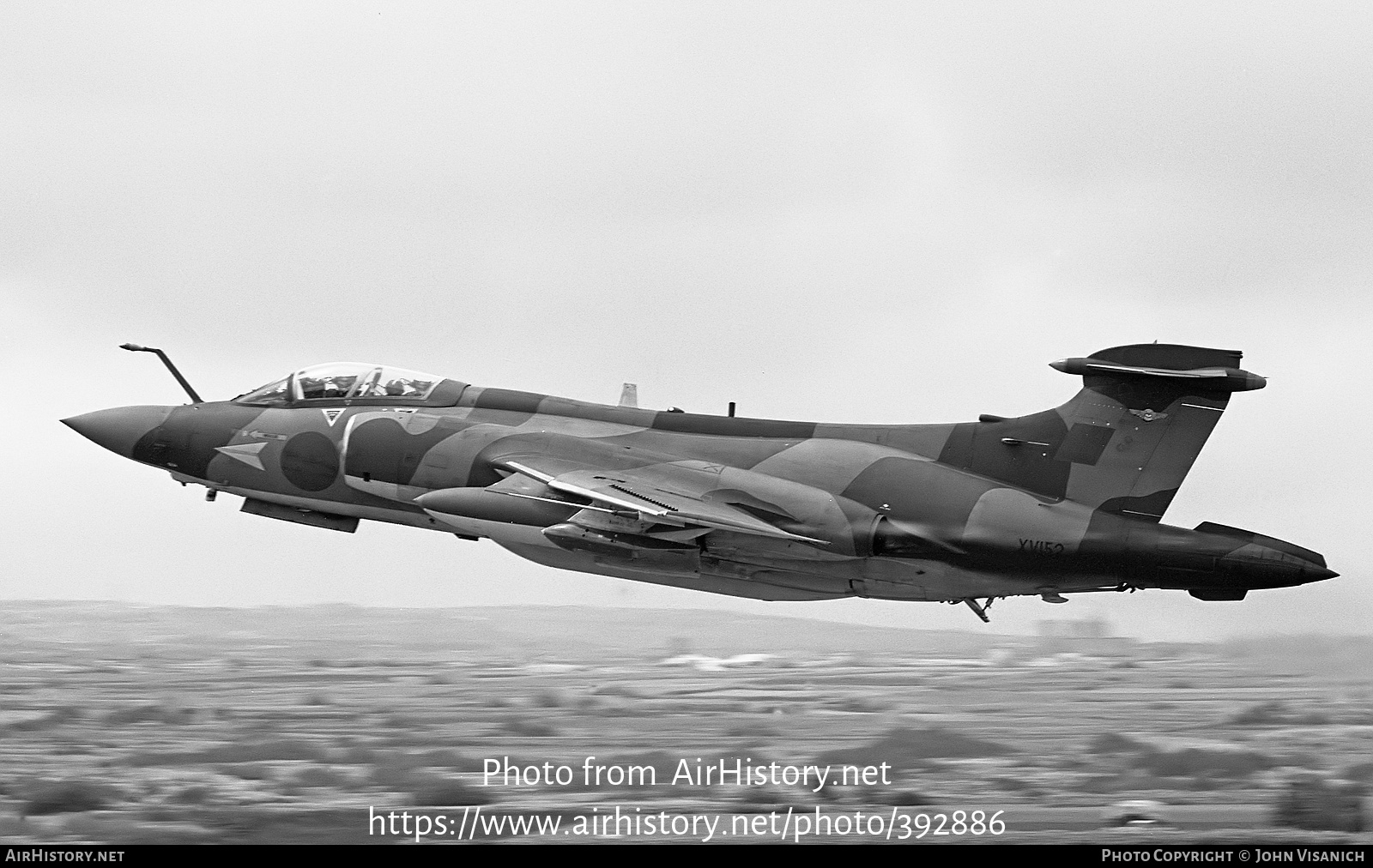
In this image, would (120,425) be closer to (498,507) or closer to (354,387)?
(354,387)

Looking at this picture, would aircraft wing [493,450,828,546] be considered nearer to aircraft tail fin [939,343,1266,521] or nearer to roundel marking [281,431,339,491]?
roundel marking [281,431,339,491]

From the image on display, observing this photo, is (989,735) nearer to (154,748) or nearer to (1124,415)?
(1124,415)

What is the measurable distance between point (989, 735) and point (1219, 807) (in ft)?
17.6

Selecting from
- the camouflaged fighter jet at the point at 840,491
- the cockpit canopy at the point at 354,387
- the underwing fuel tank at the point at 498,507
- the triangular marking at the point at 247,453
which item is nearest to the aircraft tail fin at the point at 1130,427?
the camouflaged fighter jet at the point at 840,491

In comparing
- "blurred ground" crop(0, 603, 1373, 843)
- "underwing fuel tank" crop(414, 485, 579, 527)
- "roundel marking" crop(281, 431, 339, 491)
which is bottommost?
"blurred ground" crop(0, 603, 1373, 843)

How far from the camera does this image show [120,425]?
73.7 feet

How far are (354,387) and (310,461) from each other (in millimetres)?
1393

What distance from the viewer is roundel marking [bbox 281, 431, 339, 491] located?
21.4 meters

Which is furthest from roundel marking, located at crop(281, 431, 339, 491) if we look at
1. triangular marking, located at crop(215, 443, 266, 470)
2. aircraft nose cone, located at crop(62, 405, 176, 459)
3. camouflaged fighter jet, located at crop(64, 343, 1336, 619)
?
aircraft nose cone, located at crop(62, 405, 176, 459)

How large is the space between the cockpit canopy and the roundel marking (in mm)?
816

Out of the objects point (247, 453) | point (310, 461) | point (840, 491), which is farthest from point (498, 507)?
point (247, 453)

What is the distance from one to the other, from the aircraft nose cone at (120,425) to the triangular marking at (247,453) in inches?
54.5

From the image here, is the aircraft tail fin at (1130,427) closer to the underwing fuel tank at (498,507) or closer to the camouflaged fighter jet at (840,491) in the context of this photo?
the camouflaged fighter jet at (840,491)

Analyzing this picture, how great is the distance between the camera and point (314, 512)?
22.2 meters
